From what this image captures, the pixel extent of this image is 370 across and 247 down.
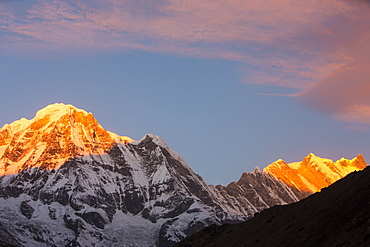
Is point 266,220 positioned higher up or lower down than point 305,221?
higher up

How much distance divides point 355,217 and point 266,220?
56.0 m

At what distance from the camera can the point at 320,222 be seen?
130 metres

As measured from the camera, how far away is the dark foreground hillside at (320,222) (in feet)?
378

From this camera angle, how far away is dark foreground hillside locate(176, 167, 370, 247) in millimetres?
115125

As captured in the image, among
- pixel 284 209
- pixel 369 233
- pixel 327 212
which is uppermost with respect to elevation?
pixel 284 209

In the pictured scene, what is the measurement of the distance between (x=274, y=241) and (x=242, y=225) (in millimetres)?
44498

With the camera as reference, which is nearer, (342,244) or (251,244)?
(342,244)

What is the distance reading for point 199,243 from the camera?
194750mm

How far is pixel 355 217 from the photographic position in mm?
117750

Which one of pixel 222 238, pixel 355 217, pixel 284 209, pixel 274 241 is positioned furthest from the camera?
pixel 222 238

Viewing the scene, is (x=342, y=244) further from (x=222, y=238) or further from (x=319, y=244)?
(x=222, y=238)

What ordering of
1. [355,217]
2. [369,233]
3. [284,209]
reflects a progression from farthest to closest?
[284,209], [355,217], [369,233]

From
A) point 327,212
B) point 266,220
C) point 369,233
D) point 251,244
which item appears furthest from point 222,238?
point 369,233

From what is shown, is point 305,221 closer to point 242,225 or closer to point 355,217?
point 355,217
